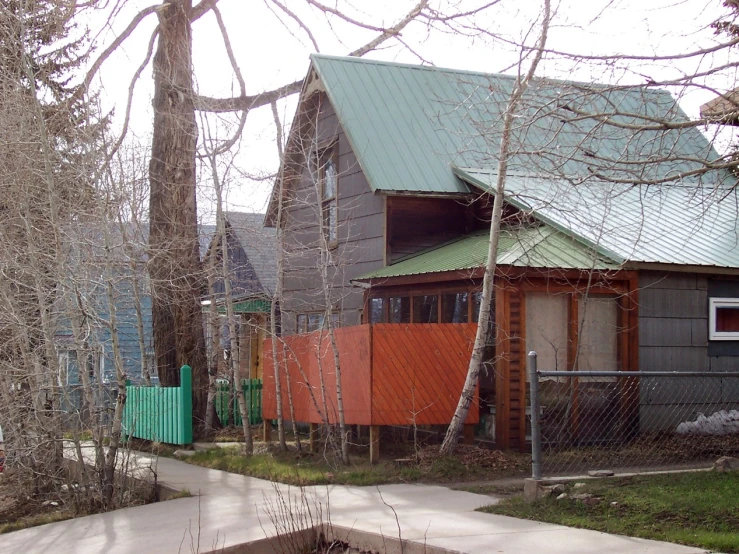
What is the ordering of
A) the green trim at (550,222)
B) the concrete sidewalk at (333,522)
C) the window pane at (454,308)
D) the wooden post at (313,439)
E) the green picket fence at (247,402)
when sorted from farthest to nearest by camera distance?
the green picket fence at (247,402) < the window pane at (454,308) < the wooden post at (313,439) < the green trim at (550,222) < the concrete sidewalk at (333,522)

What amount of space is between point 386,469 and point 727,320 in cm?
645

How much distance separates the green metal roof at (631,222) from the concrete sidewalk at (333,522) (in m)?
4.85

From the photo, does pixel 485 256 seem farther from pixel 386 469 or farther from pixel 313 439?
pixel 313 439

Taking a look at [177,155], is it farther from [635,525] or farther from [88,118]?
[635,525]

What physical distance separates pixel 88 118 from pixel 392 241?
6120 millimetres

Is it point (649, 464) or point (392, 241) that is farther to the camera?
point (392, 241)

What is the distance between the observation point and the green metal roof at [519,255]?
1213cm

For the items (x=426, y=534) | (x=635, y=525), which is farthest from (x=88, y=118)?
(x=635, y=525)

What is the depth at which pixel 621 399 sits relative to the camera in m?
12.2

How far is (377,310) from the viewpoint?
615 inches

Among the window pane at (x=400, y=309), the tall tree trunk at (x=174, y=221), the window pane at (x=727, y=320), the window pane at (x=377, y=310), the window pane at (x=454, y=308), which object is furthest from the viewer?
the tall tree trunk at (x=174, y=221)

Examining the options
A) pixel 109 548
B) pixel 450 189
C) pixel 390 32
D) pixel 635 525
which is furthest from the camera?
pixel 390 32

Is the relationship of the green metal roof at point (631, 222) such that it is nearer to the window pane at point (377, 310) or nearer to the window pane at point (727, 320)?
the window pane at point (727, 320)

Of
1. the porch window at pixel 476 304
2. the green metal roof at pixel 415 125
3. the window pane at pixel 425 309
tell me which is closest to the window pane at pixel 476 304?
the porch window at pixel 476 304
